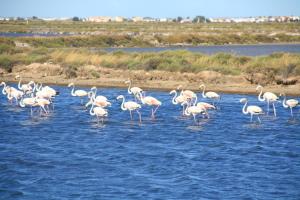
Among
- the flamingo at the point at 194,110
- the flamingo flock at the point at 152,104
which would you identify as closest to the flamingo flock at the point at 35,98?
the flamingo flock at the point at 152,104

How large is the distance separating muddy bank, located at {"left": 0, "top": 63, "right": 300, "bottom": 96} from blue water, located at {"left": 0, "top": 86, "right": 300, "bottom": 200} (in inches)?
209

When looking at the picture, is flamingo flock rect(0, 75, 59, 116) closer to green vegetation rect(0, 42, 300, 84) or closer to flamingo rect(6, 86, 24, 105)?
flamingo rect(6, 86, 24, 105)

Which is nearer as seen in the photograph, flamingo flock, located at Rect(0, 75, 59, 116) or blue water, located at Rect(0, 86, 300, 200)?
blue water, located at Rect(0, 86, 300, 200)

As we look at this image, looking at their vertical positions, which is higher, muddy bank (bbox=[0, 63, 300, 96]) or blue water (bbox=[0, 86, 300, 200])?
muddy bank (bbox=[0, 63, 300, 96])

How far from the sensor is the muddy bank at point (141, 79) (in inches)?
1321

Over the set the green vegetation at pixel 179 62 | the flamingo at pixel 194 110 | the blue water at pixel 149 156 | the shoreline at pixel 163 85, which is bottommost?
the blue water at pixel 149 156

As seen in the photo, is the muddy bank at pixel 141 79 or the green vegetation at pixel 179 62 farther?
the green vegetation at pixel 179 62

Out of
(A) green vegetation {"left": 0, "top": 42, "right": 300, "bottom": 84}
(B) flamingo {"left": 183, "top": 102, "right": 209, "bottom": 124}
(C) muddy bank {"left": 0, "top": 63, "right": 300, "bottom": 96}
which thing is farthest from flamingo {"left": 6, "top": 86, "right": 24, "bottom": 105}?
(A) green vegetation {"left": 0, "top": 42, "right": 300, "bottom": 84}

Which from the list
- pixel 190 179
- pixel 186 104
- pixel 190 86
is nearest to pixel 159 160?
pixel 190 179

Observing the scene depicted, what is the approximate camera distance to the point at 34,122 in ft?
83.8

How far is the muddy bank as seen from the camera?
110 ft

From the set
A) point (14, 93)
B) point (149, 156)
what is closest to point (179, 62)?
point (14, 93)

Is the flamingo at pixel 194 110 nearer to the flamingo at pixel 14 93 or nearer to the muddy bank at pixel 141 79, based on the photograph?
the muddy bank at pixel 141 79

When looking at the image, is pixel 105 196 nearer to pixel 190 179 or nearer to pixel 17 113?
pixel 190 179
